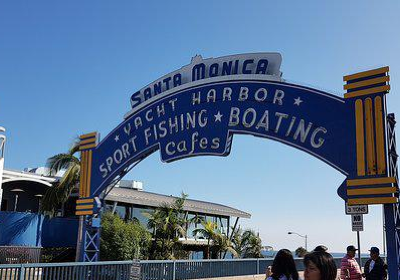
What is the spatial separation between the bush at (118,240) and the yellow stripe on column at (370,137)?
1239 centimetres

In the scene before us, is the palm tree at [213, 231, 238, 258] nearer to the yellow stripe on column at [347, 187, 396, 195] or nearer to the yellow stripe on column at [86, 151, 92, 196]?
the yellow stripe on column at [86, 151, 92, 196]

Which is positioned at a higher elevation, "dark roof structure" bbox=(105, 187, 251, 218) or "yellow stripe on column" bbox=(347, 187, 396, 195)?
"dark roof structure" bbox=(105, 187, 251, 218)

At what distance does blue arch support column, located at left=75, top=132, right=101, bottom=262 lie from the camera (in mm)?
16484

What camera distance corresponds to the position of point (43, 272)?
12.3 metres

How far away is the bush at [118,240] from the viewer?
2111 centimetres

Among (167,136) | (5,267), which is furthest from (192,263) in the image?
(5,267)

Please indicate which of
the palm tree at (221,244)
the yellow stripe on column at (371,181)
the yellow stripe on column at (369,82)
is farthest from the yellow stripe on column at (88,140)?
the palm tree at (221,244)

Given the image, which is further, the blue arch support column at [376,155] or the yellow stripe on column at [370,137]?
the yellow stripe on column at [370,137]

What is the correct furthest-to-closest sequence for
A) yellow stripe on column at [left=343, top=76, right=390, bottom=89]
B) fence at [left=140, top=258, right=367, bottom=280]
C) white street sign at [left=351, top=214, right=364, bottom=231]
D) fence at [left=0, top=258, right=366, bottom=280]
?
fence at [left=140, top=258, right=367, bottom=280] → fence at [left=0, top=258, right=366, bottom=280] → white street sign at [left=351, top=214, right=364, bottom=231] → yellow stripe on column at [left=343, top=76, right=390, bottom=89]

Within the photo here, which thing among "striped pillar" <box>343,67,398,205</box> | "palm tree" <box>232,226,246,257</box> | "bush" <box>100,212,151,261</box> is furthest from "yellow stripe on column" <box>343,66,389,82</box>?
"palm tree" <box>232,226,246,257</box>

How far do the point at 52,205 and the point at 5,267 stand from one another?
12.9m

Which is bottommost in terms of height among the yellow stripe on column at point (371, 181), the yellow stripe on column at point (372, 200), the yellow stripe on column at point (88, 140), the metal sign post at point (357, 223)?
the metal sign post at point (357, 223)

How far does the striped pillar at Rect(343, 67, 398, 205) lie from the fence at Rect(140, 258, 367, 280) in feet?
21.4

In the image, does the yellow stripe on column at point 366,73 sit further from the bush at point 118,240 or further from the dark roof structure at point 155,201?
the dark roof structure at point 155,201
